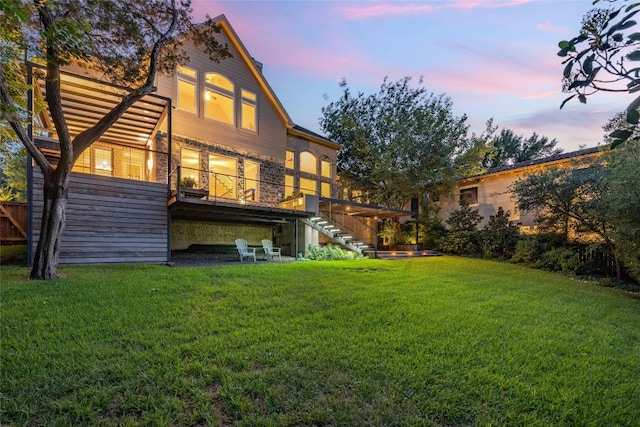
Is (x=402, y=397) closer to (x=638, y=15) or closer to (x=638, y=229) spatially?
(x=638, y=15)

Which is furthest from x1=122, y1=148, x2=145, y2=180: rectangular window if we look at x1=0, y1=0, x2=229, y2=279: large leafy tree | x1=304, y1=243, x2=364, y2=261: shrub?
x1=304, y1=243, x2=364, y2=261: shrub

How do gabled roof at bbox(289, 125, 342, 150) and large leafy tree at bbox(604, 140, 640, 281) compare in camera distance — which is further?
gabled roof at bbox(289, 125, 342, 150)

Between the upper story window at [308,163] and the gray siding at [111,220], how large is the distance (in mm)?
9540

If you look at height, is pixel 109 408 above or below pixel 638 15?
below

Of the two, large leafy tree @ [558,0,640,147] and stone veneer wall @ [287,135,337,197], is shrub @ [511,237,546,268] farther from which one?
large leafy tree @ [558,0,640,147]

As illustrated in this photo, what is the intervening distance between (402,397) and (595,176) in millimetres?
11543

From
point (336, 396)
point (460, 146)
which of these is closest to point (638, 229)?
point (336, 396)

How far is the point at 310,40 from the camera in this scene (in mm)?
9648

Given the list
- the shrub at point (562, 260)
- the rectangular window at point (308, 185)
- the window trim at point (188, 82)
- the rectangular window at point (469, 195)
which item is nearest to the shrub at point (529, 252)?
the shrub at point (562, 260)

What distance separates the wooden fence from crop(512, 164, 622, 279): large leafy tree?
1864cm

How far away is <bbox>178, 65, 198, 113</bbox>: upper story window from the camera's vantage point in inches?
485

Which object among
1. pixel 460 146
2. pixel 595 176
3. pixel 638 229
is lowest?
pixel 638 229

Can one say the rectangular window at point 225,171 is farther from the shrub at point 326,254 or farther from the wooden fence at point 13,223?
the wooden fence at point 13,223

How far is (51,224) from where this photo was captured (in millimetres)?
6262
